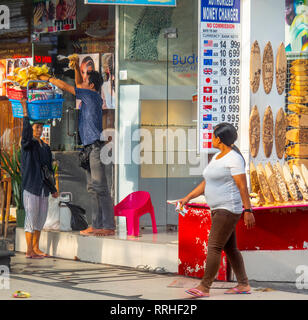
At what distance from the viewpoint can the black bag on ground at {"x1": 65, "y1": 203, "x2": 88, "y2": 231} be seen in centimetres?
1171

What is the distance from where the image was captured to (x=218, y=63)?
33.0 ft

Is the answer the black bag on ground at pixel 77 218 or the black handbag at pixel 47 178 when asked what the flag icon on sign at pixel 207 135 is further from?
the black bag on ground at pixel 77 218

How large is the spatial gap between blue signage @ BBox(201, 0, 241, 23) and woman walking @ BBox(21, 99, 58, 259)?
275cm

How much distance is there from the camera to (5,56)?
14.1 m

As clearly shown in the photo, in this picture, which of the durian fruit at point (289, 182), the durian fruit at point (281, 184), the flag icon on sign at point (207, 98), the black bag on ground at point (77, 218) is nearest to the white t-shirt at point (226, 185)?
the durian fruit at point (281, 184)

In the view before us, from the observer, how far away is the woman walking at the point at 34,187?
11172 millimetres

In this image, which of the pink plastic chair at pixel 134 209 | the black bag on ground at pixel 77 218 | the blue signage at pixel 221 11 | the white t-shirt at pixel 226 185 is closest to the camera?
the white t-shirt at pixel 226 185

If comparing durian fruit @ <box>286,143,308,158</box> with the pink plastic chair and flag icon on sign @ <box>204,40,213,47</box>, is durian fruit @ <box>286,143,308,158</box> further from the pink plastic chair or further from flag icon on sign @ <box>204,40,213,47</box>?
Result: the pink plastic chair

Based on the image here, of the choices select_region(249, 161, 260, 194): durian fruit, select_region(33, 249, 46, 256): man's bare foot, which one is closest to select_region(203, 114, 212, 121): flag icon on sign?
select_region(249, 161, 260, 194): durian fruit

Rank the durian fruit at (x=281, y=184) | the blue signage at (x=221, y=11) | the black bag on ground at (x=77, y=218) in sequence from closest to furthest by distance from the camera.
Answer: the durian fruit at (x=281, y=184) < the blue signage at (x=221, y=11) < the black bag on ground at (x=77, y=218)

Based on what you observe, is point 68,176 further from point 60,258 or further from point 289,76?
point 289,76

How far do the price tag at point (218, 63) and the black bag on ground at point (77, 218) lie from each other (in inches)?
99.5

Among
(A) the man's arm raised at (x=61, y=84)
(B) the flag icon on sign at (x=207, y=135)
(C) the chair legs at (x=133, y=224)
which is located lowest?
(C) the chair legs at (x=133, y=224)
